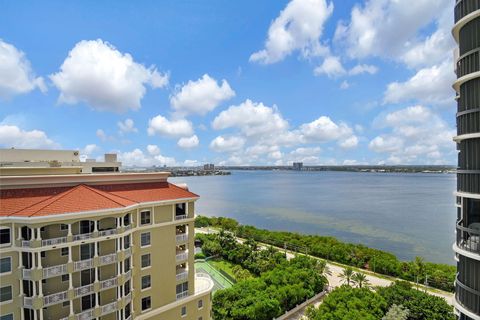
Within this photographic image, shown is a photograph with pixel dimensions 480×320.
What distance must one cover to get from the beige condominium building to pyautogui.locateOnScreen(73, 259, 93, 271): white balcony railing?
0.06 metres

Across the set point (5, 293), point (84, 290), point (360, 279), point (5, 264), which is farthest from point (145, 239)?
point (360, 279)

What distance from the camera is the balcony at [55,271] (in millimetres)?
17809

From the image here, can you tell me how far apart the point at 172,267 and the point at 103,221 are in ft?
23.0

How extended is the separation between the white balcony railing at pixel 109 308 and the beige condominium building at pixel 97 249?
0.21 ft

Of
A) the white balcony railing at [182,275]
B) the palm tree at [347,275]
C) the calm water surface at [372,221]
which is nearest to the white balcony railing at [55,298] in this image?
the white balcony railing at [182,275]

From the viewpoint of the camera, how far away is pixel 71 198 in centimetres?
1955

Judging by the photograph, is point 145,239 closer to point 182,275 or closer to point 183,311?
point 182,275

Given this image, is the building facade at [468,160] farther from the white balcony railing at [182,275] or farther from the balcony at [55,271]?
the balcony at [55,271]

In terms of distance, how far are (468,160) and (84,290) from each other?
2284cm

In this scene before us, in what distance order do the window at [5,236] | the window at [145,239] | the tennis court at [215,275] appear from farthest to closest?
the tennis court at [215,275] → the window at [145,239] → the window at [5,236]

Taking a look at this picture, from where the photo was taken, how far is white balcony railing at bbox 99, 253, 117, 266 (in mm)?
19812

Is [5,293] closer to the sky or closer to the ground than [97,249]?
closer to the ground

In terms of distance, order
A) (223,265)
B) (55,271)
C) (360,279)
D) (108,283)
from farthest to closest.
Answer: (223,265), (360,279), (108,283), (55,271)

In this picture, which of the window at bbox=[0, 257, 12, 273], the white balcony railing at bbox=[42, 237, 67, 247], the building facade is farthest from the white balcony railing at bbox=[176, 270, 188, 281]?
the building facade
